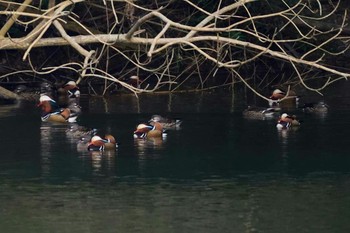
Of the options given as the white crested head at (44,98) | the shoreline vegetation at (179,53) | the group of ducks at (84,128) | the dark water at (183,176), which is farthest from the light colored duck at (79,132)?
the shoreline vegetation at (179,53)

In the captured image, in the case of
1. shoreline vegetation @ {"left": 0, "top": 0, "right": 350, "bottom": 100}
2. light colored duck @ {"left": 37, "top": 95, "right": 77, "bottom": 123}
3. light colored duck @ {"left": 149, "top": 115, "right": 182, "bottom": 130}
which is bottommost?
light colored duck @ {"left": 149, "top": 115, "right": 182, "bottom": 130}

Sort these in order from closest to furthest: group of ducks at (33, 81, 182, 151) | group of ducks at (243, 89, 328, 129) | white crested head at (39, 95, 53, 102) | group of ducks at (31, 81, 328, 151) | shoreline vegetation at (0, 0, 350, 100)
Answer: group of ducks at (33, 81, 182, 151) → group of ducks at (31, 81, 328, 151) → group of ducks at (243, 89, 328, 129) → white crested head at (39, 95, 53, 102) → shoreline vegetation at (0, 0, 350, 100)

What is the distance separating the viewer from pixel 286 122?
19484 mm

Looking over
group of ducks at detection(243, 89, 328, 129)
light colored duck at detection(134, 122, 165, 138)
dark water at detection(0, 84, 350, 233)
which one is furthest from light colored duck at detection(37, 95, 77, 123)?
group of ducks at detection(243, 89, 328, 129)

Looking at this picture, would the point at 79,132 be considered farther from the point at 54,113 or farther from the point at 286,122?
the point at 286,122

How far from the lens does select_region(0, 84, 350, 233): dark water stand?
13.2 meters

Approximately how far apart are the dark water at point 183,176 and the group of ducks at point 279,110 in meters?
0.18

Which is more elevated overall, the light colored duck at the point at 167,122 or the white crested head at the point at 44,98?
the white crested head at the point at 44,98

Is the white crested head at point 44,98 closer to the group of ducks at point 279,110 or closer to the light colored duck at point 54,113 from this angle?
the light colored duck at point 54,113

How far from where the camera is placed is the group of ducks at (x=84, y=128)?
17516 mm

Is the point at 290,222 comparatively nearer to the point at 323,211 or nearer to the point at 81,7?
the point at 323,211

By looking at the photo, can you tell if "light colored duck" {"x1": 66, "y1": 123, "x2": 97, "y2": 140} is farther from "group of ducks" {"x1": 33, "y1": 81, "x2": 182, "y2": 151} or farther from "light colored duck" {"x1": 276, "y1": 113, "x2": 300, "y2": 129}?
"light colored duck" {"x1": 276, "y1": 113, "x2": 300, "y2": 129}

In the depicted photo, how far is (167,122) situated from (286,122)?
6.03 ft

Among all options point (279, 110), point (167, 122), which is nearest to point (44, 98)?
point (167, 122)
